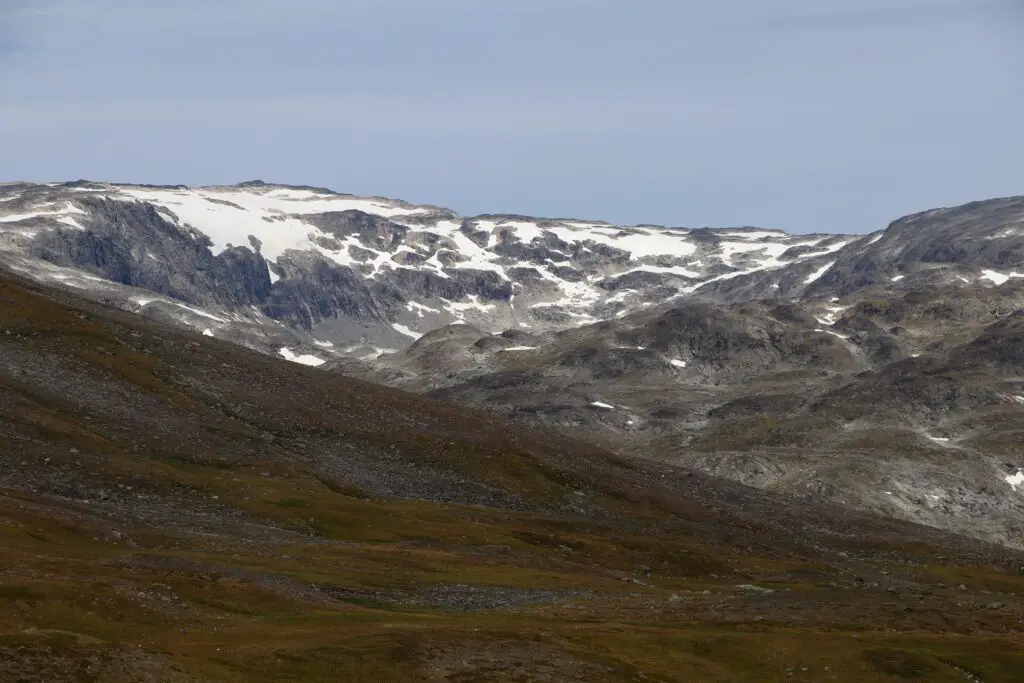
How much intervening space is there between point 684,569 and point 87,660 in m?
66.7

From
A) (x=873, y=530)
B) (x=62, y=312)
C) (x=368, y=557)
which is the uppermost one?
(x=62, y=312)

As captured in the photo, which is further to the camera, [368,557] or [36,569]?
[368,557]

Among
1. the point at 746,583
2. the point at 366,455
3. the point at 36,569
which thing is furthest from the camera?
the point at 366,455

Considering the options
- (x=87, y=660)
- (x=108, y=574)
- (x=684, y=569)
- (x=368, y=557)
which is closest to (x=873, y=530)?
(x=684, y=569)

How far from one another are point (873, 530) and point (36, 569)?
10722 cm

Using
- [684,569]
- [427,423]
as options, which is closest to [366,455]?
[427,423]

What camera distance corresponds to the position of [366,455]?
13338 centimetres

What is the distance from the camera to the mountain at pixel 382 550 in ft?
193

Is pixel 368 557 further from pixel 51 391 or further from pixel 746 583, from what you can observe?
pixel 51 391

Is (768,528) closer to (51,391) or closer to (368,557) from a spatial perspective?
(368,557)

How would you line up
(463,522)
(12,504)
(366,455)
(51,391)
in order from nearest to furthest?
(12,504), (463,522), (51,391), (366,455)

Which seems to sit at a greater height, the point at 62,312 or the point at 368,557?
the point at 62,312

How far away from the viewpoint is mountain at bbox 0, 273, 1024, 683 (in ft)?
193

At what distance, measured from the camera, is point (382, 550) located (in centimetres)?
9156
